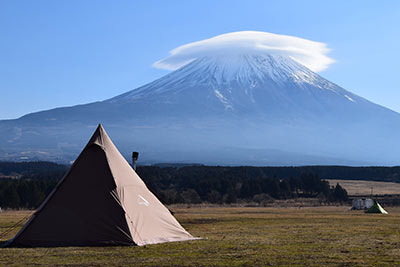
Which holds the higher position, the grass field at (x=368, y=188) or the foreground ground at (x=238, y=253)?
the grass field at (x=368, y=188)

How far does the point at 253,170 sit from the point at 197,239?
9729 centimetres

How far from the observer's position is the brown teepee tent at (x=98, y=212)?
21.0 meters

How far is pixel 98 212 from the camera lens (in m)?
21.3

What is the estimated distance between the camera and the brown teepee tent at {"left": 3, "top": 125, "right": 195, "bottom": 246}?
69.0ft

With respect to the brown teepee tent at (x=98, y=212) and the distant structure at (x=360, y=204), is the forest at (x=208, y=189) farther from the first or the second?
the brown teepee tent at (x=98, y=212)

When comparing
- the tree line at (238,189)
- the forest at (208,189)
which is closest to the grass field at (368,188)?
the tree line at (238,189)

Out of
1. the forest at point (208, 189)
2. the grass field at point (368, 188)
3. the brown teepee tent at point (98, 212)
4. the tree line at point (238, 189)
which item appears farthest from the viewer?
the grass field at point (368, 188)

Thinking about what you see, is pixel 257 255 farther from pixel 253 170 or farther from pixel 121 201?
pixel 253 170

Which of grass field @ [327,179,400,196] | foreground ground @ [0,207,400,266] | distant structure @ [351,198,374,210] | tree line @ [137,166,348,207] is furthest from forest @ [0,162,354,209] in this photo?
foreground ground @ [0,207,400,266]

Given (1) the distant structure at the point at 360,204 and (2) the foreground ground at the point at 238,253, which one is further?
(1) the distant structure at the point at 360,204

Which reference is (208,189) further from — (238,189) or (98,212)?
(98,212)

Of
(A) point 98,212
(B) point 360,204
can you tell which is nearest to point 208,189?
(B) point 360,204

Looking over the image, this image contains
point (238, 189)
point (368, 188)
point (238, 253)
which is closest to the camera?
point (238, 253)

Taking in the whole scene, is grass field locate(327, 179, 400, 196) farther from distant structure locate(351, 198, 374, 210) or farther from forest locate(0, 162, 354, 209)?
distant structure locate(351, 198, 374, 210)
